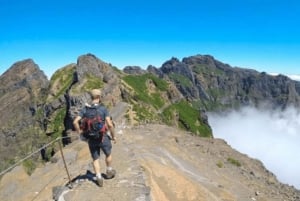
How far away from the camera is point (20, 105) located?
437 feet

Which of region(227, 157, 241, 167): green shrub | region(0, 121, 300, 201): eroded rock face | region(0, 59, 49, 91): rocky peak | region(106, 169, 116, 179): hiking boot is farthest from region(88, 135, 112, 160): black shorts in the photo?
region(0, 59, 49, 91): rocky peak

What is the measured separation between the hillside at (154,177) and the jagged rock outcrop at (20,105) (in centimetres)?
6610

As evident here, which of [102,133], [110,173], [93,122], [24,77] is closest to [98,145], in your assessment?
[102,133]

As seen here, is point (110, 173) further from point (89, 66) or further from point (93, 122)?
point (89, 66)

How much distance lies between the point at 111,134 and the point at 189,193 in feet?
25.5

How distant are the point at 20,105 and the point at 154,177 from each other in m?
118

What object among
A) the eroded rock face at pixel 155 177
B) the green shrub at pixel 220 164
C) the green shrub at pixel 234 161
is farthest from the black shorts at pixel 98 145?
the green shrub at pixel 234 161

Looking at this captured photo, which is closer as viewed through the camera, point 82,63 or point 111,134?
point 111,134

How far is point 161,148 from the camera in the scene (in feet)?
118

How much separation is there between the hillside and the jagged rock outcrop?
66104mm

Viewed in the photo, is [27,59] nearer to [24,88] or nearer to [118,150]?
[24,88]

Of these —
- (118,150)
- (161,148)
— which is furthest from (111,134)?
(161,148)

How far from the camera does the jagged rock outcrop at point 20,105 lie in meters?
113

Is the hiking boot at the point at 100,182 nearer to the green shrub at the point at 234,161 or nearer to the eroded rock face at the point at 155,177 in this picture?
the eroded rock face at the point at 155,177
